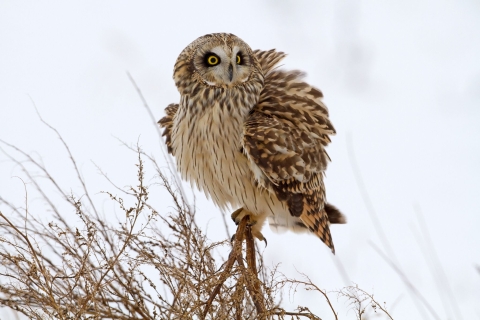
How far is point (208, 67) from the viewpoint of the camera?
8.85 feet

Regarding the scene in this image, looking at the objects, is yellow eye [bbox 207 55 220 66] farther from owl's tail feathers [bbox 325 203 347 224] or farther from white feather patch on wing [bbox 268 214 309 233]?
owl's tail feathers [bbox 325 203 347 224]

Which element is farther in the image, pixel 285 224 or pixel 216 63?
pixel 285 224

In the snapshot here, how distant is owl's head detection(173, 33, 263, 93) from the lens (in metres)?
2.58

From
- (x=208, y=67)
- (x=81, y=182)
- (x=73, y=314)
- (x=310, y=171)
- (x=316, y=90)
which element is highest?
(x=316, y=90)

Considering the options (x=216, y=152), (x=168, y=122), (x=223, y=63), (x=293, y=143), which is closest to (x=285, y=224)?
(x=293, y=143)

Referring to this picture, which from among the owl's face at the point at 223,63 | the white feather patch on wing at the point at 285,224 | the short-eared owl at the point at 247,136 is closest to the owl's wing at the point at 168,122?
the short-eared owl at the point at 247,136

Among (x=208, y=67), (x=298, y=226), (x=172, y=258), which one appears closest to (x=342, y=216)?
(x=298, y=226)

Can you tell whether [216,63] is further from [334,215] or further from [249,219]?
[334,215]

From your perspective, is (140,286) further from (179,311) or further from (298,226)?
(298,226)

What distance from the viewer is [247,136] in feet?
8.43

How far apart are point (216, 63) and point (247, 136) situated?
354 mm

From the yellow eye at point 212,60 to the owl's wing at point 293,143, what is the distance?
282 millimetres

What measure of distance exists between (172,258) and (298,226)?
1.08m

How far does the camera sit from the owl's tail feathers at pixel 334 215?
3091mm
